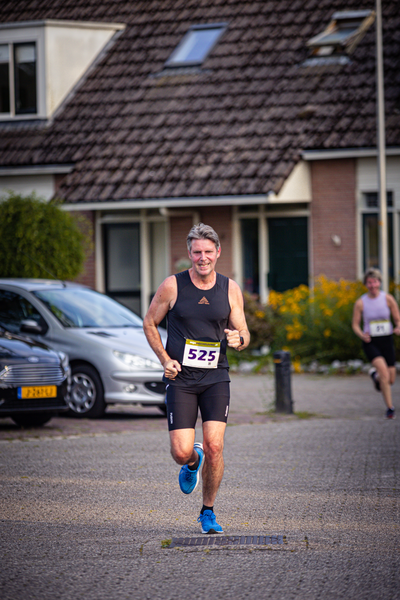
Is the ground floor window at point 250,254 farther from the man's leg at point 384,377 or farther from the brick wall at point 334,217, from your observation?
the man's leg at point 384,377

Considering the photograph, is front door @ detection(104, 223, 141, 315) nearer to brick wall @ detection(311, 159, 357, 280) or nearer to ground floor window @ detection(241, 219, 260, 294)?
ground floor window @ detection(241, 219, 260, 294)

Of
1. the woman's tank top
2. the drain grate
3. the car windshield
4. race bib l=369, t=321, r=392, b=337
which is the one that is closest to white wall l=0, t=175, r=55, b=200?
the car windshield

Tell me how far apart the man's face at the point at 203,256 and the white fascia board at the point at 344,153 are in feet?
45.7

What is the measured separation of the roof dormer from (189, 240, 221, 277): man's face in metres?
18.1

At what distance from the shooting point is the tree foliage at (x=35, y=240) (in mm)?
17750

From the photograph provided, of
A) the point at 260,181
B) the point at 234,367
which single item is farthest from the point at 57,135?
the point at 234,367

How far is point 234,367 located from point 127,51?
9.75 m

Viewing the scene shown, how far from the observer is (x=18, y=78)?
23.8 metres

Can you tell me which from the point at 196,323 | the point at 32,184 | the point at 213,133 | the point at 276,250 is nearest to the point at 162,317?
the point at 196,323

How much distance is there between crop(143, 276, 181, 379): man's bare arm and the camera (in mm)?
6297

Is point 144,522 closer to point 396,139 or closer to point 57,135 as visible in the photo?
point 396,139

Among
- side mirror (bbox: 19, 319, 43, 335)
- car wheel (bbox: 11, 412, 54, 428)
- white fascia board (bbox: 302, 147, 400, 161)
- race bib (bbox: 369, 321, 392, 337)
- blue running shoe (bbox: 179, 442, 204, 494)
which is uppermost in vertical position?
white fascia board (bbox: 302, 147, 400, 161)

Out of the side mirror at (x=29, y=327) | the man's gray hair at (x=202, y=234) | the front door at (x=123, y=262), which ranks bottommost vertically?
the side mirror at (x=29, y=327)

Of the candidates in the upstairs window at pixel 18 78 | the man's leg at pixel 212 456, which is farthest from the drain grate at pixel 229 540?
the upstairs window at pixel 18 78
